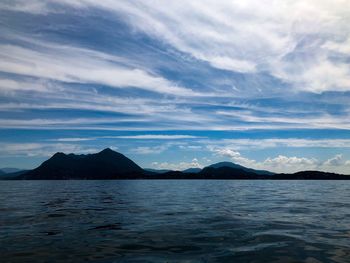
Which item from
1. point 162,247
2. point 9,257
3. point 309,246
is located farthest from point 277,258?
point 9,257

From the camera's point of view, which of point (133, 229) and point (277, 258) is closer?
point (277, 258)

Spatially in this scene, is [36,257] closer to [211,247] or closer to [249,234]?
[211,247]

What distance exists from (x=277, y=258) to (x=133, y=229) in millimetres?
11335

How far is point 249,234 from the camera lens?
2089cm

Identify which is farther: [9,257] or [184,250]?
[184,250]

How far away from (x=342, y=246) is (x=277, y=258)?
4.82 metres

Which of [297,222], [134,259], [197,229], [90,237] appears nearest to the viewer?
[134,259]

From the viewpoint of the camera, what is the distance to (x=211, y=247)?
1728 cm

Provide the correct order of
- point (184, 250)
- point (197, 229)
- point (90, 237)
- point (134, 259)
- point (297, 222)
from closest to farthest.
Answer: point (134, 259) < point (184, 250) < point (90, 237) < point (197, 229) < point (297, 222)

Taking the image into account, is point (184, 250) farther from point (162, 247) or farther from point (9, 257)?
point (9, 257)

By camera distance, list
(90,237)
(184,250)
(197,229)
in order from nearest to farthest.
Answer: (184,250)
(90,237)
(197,229)

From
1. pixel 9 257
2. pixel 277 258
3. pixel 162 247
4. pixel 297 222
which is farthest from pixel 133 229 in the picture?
pixel 297 222

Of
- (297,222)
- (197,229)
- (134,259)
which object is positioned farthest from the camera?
(297,222)

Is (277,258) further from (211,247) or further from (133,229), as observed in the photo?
(133,229)
